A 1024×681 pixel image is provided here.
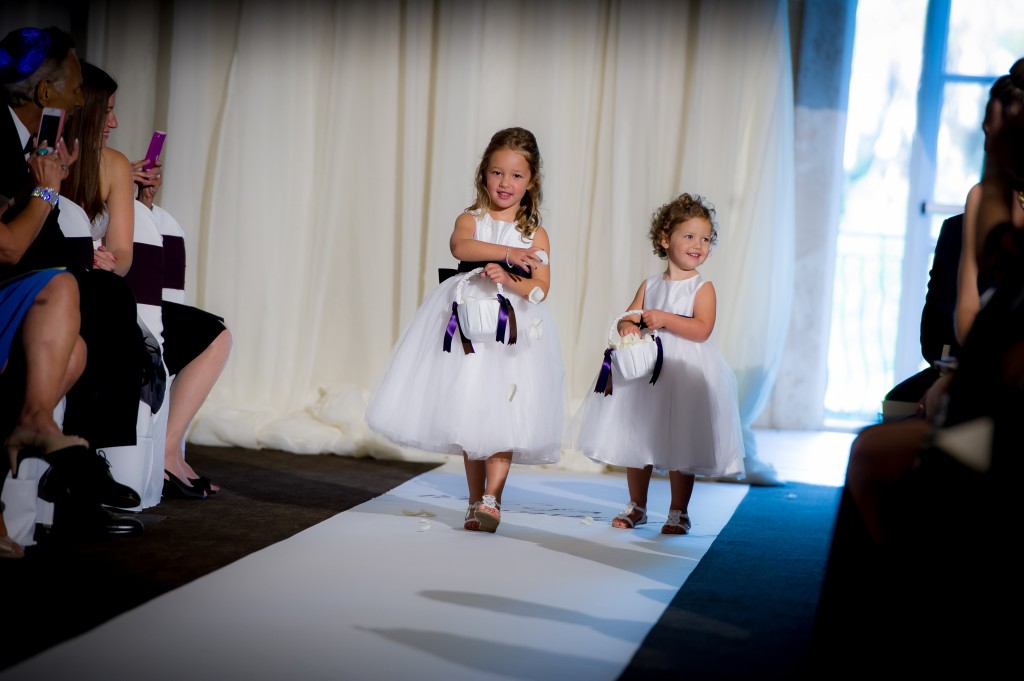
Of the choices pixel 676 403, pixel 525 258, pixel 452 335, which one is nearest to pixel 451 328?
pixel 452 335

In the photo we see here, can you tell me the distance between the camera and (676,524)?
117 inches

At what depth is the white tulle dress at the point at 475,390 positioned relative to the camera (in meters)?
2.80

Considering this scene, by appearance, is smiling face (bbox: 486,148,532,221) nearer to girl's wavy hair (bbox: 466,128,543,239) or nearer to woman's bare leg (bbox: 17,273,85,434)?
girl's wavy hair (bbox: 466,128,543,239)

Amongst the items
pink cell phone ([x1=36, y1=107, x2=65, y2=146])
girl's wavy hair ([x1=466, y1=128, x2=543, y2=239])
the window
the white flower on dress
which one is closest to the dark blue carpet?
the white flower on dress

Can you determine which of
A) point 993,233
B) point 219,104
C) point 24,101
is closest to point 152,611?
point 24,101

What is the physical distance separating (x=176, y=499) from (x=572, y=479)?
1641 millimetres

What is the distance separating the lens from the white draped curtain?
14.8 ft

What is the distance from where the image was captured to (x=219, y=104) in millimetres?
5094

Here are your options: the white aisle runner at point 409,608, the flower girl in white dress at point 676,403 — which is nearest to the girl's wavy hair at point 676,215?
the flower girl in white dress at point 676,403

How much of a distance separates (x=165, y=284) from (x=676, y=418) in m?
1.66

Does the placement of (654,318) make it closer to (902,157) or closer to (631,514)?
(631,514)

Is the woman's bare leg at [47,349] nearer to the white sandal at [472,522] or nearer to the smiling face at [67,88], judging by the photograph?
the smiling face at [67,88]

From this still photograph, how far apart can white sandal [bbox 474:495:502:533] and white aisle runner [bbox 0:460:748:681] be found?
0.04 meters

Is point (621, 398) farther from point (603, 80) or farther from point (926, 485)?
point (603, 80)
